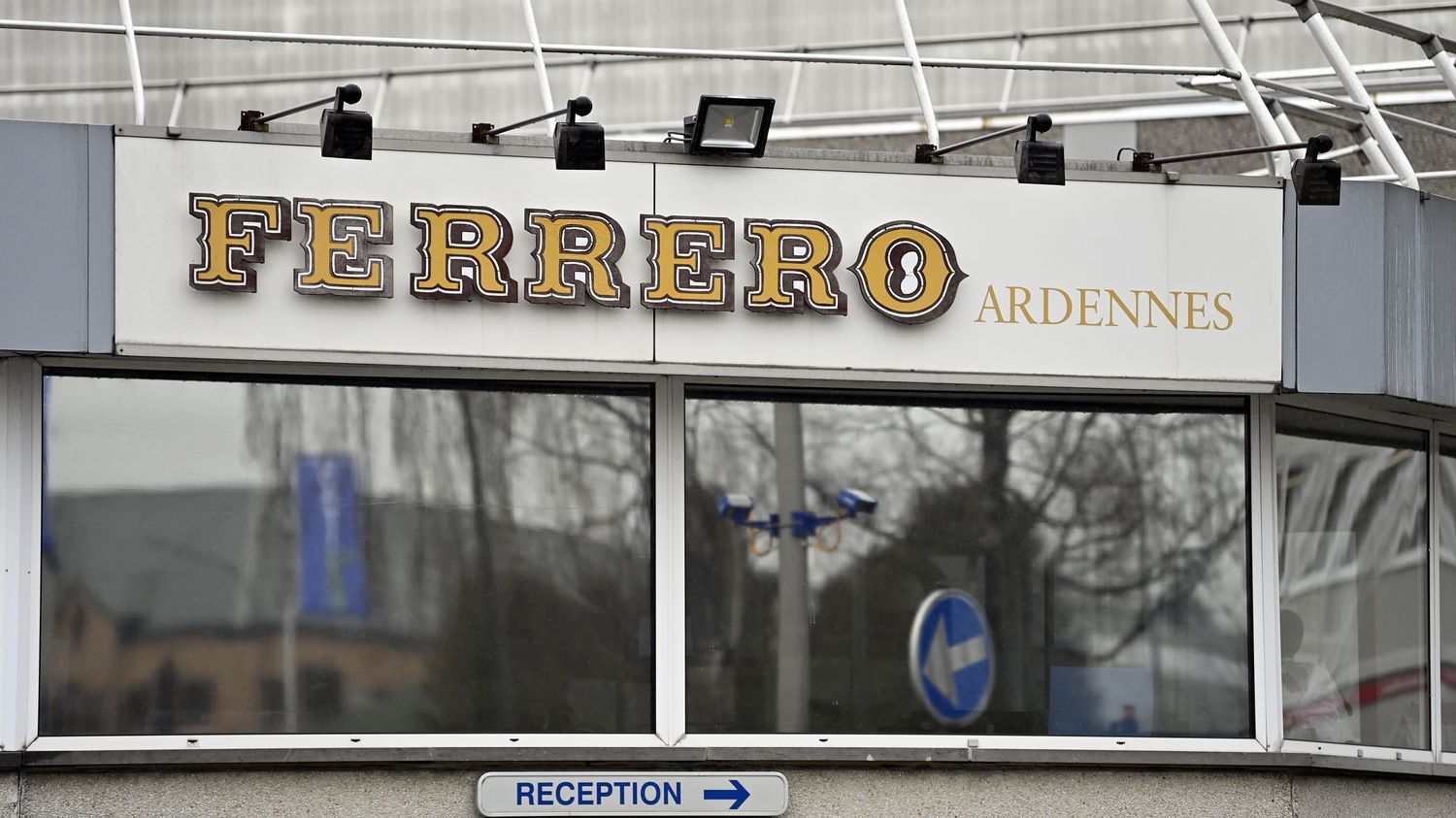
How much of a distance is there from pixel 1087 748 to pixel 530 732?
8.65 feet

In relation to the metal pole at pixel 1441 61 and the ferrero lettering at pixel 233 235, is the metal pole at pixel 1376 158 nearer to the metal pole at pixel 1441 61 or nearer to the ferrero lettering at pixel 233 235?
the metal pole at pixel 1441 61

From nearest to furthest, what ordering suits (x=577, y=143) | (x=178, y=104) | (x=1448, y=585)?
(x=577, y=143)
(x=1448, y=585)
(x=178, y=104)

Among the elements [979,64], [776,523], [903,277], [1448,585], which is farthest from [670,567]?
[1448,585]

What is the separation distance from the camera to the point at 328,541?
871 centimetres


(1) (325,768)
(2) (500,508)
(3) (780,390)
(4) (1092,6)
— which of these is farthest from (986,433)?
(4) (1092,6)

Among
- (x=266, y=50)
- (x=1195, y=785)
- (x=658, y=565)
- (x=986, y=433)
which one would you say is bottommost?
(x=1195, y=785)

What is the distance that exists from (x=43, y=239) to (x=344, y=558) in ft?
6.32

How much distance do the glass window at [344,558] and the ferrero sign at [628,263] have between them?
0.68m

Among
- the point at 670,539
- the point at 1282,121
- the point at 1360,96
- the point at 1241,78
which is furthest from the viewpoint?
the point at 1282,121

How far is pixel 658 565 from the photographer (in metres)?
8.91

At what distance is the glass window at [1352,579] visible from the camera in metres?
9.56

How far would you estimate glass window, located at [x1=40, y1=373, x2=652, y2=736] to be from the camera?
28.0 feet

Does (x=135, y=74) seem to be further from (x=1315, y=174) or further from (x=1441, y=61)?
(x=1441, y=61)

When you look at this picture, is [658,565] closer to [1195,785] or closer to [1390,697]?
[1195,785]
